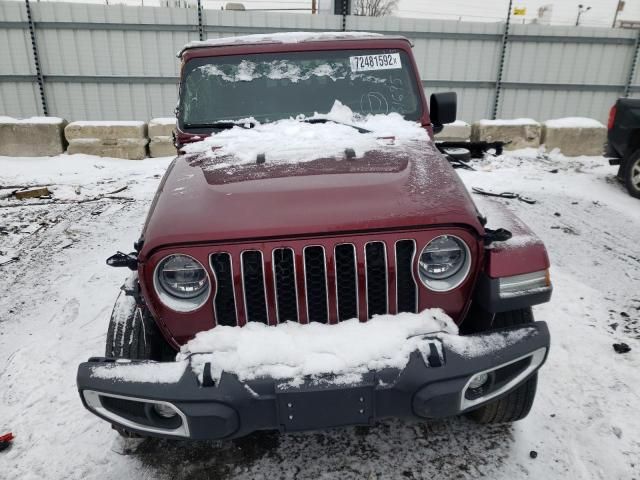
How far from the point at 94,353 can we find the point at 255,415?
199cm

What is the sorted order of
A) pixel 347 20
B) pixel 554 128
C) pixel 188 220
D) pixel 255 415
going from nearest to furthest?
pixel 255 415 < pixel 188 220 < pixel 554 128 < pixel 347 20

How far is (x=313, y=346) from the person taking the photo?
195 centimetres

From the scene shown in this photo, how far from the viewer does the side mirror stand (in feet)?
11.1

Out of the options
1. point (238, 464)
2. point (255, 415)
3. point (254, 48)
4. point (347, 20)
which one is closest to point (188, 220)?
point (255, 415)

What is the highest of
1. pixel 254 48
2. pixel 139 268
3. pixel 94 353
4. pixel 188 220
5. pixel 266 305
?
pixel 254 48

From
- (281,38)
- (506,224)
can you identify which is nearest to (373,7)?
(281,38)

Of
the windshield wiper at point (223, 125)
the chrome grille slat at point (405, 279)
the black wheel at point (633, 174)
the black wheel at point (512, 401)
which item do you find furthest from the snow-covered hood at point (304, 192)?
the black wheel at point (633, 174)

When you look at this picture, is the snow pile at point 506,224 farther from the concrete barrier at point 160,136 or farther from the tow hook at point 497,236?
the concrete barrier at point 160,136

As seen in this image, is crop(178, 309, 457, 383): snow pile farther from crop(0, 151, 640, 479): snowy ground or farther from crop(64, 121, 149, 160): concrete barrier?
crop(64, 121, 149, 160): concrete barrier

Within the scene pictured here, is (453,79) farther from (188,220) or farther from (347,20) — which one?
(188,220)

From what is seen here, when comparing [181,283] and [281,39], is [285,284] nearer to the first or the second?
[181,283]

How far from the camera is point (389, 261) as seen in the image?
204 cm

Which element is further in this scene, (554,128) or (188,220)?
(554,128)

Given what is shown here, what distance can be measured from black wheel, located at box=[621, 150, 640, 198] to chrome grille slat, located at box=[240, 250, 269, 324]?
6.79 meters
